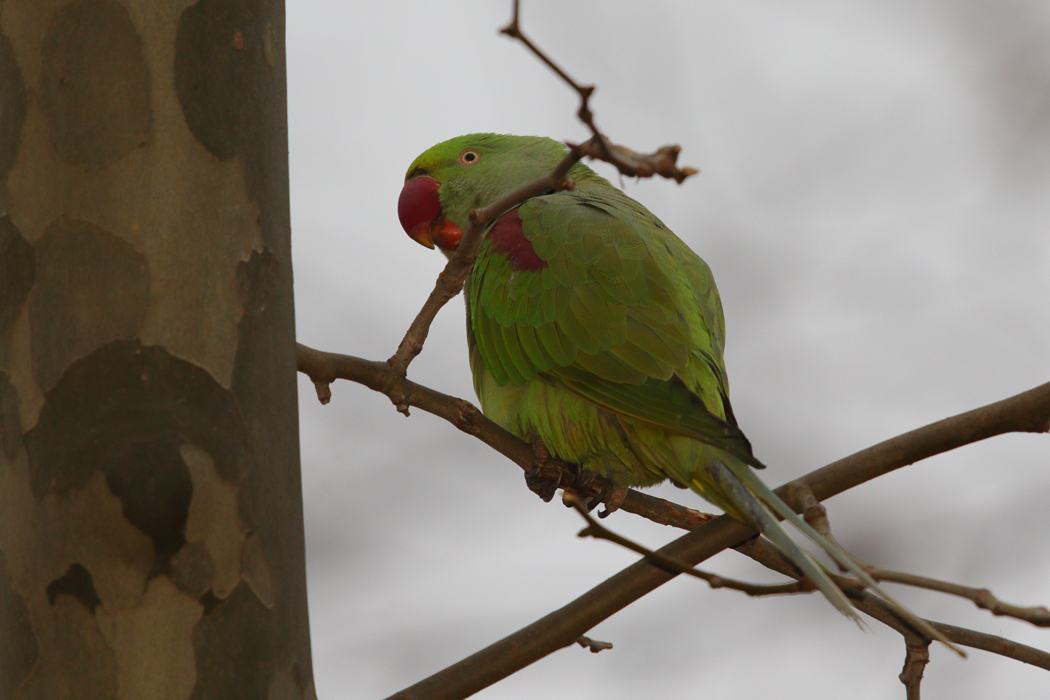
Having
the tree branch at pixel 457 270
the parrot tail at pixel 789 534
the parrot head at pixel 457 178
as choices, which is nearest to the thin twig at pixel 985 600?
the parrot tail at pixel 789 534

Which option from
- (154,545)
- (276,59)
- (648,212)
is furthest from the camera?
(648,212)

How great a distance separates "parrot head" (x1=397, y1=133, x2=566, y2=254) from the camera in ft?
12.2

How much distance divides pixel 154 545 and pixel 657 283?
5.94 feet

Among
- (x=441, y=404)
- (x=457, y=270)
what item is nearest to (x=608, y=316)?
(x=441, y=404)

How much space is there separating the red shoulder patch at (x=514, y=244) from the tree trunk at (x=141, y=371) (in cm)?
157

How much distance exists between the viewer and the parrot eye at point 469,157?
3793 mm

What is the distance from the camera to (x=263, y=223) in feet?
4.17

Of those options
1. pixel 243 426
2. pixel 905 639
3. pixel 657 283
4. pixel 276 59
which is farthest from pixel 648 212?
pixel 243 426

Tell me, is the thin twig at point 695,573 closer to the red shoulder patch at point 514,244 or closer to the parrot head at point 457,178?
the red shoulder patch at point 514,244

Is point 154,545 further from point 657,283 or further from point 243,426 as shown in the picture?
point 657,283

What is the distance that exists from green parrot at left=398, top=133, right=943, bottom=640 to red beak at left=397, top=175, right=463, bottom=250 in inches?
26.8

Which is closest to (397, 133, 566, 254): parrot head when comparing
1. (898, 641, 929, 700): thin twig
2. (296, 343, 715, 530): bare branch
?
(296, 343, 715, 530): bare branch

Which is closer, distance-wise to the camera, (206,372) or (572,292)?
(206,372)

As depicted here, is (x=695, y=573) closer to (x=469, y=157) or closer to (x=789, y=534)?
(x=789, y=534)
